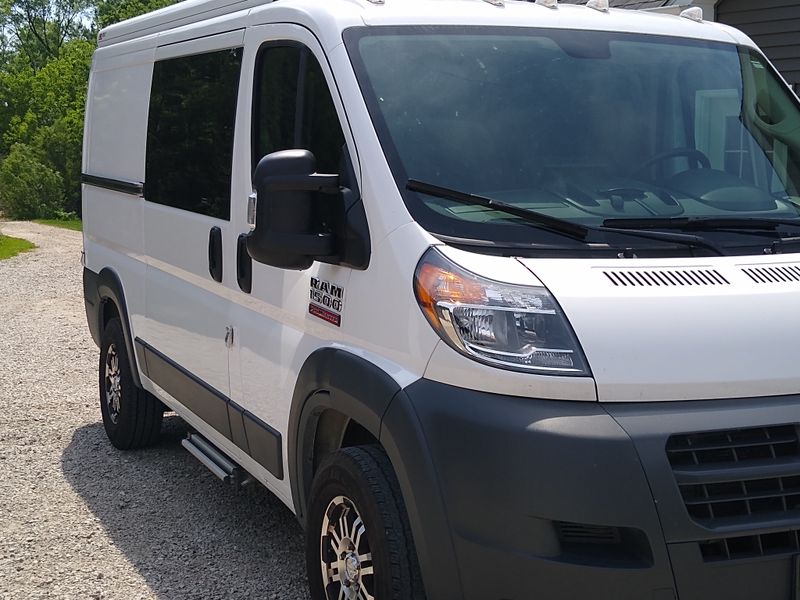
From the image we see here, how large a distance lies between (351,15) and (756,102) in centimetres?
159

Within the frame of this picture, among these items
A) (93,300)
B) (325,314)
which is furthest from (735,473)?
(93,300)

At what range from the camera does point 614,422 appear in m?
2.79

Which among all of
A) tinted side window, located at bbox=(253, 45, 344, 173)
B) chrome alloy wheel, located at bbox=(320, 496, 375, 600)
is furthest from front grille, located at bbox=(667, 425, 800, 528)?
tinted side window, located at bbox=(253, 45, 344, 173)

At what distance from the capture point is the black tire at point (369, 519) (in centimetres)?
314

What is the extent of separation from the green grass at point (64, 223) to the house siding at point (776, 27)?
60.9ft

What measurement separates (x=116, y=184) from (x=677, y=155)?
3.56m

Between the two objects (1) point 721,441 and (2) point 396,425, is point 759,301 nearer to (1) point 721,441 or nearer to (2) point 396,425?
(1) point 721,441

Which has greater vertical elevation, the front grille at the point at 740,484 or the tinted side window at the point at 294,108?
the tinted side window at the point at 294,108

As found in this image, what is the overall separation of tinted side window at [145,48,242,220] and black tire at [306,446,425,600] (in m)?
1.46

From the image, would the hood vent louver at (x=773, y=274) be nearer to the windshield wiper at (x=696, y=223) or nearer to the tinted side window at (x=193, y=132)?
the windshield wiper at (x=696, y=223)

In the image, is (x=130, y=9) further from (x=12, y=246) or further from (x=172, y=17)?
(x=172, y=17)

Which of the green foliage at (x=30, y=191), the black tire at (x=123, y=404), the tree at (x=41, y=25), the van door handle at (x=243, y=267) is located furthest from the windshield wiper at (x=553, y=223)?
the tree at (x=41, y=25)

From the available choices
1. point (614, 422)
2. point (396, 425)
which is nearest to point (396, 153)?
point (396, 425)

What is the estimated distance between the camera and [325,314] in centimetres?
364
